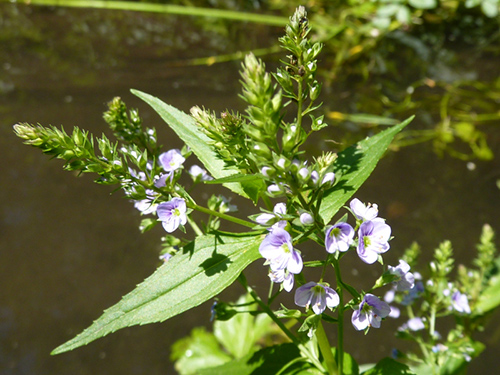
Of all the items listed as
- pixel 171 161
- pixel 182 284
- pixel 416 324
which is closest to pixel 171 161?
pixel 171 161

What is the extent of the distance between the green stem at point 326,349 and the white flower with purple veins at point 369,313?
160 millimetres

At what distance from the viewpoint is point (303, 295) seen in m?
1.04

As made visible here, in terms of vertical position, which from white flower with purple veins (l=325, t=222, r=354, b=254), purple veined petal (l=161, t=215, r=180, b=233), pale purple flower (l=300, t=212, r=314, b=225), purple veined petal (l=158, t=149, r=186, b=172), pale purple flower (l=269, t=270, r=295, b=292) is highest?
pale purple flower (l=300, t=212, r=314, b=225)

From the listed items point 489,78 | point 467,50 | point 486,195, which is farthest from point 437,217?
point 467,50

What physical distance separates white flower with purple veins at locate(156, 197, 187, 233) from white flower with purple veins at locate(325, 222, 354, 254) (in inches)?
12.4

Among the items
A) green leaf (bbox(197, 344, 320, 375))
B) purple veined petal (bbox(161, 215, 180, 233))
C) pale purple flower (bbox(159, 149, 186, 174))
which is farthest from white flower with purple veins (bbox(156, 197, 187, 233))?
green leaf (bbox(197, 344, 320, 375))

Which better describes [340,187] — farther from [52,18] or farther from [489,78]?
[52,18]

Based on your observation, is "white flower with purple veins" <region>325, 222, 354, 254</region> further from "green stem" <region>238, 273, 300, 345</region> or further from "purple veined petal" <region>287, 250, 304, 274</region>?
"green stem" <region>238, 273, 300, 345</region>

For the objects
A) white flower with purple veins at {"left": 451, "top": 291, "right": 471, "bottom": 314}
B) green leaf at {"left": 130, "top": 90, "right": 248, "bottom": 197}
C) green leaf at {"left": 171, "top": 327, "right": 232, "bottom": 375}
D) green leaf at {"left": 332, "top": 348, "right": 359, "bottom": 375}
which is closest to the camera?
Result: green leaf at {"left": 130, "top": 90, "right": 248, "bottom": 197}

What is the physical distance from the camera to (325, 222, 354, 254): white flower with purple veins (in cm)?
95

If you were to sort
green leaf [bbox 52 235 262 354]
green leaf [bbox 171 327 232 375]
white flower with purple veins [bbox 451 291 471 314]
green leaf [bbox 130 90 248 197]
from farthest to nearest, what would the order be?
green leaf [bbox 171 327 232 375] < white flower with purple veins [bbox 451 291 471 314] < green leaf [bbox 130 90 248 197] < green leaf [bbox 52 235 262 354]

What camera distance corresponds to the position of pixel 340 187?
1.17m

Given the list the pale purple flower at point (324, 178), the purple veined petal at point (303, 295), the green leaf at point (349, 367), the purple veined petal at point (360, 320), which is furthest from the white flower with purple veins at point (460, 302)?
the pale purple flower at point (324, 178)

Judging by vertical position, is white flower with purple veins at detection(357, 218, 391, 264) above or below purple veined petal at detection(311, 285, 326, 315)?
above
